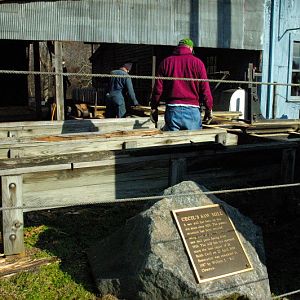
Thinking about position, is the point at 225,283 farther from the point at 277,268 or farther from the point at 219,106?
the point at 219,106

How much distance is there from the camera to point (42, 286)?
368 centimetres

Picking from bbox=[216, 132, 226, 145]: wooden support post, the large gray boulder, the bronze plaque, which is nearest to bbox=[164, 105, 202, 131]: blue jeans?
bbox=[216, 132, 226, 145]: wooden support post

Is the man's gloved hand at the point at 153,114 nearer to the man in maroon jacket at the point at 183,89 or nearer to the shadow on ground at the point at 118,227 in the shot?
the man in maroon jacket at the point at 183,89

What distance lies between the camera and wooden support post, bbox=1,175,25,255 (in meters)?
3.83

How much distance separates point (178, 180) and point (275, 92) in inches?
374

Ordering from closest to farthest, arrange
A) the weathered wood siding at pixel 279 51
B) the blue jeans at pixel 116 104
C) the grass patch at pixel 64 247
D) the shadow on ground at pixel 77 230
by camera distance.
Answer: the grass patch at pixel 64 247 → the shadow on ground at pixel 77 230 → the blue jeans at pixel 116 104 → the weathered wood siding at pixel 279 51

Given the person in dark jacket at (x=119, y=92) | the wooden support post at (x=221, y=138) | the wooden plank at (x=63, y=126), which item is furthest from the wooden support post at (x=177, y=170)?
the person in dark jacket at (x=119, y=92)

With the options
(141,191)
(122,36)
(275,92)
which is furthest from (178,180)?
(275,92)

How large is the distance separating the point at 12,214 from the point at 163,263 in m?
1.49

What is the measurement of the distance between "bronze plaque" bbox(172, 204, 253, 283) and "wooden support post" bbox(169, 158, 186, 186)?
1.00m

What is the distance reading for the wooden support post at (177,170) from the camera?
472cm

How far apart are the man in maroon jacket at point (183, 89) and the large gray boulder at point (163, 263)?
2020mm

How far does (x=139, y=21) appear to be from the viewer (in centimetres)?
1170

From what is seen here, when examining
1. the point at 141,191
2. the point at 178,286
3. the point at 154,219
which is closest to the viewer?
the point at 178,286
